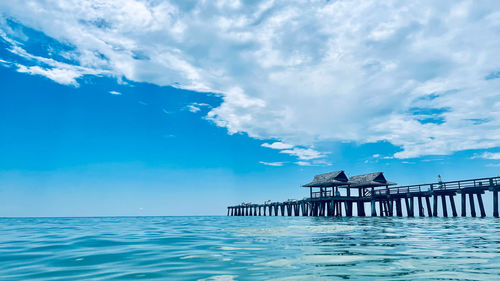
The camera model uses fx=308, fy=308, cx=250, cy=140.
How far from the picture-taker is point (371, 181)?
39656 mm

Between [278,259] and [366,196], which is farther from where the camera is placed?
[366,196]

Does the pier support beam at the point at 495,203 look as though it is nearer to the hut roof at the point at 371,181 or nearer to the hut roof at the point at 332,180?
the hut roof at the point at 371,181

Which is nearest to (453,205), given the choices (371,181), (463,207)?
(463,207)

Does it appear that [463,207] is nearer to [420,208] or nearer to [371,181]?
[420,208]

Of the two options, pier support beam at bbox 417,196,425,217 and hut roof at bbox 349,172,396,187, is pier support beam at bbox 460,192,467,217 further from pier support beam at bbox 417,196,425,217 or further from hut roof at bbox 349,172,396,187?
hut roof at bbox 349,172,396,187

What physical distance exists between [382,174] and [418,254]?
36.0m

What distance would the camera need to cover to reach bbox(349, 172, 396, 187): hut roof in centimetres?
3941

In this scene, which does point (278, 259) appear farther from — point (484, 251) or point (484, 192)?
point (484, 192)

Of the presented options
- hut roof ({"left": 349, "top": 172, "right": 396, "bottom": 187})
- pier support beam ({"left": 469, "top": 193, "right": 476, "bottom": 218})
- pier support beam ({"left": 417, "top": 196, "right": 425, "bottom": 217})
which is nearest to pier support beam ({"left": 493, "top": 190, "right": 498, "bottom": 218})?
pier support beam ({"left": 469, "top": 193, "right": 476, "bottom": 218})

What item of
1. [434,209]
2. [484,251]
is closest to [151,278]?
[484,251]

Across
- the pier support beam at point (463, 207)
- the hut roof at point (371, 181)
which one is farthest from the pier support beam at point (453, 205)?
the hut roof at point (371, 181)

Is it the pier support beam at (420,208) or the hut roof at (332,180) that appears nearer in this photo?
the pier support beam at (420,208)

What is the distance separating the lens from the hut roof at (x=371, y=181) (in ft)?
129

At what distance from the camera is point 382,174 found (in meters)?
40.2
